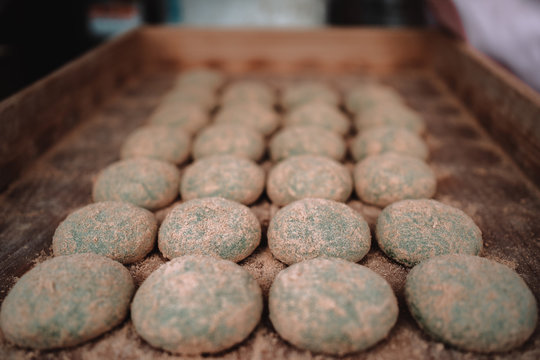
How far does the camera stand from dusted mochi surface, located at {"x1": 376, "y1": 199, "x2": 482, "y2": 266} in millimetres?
1499

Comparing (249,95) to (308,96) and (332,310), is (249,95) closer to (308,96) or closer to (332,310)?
(308,96)

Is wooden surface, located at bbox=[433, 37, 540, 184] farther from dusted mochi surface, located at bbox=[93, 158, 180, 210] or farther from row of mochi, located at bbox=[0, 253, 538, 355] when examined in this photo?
dusted mochi surface, located at bbox=[93, 158, 180, 210]

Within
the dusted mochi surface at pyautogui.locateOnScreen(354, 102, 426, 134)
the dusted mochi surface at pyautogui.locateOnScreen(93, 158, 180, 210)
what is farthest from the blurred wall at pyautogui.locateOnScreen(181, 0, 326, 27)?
the dusted mochi surface at pyautogui.locateOnScreen(93, 158, 180, 210)

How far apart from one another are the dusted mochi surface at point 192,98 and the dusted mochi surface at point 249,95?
109 mm

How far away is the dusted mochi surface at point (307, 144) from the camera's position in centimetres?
215

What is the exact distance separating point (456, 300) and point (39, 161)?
2.17m

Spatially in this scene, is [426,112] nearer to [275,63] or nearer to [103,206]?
[275,63]

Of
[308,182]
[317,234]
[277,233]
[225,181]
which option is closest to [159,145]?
[225,181]

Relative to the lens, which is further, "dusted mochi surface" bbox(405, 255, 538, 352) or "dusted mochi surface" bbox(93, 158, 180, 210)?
"dusted mochi surface" bbox(93, 158, 180, 210)

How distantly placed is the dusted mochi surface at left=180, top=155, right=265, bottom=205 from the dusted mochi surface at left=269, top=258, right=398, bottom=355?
0.63 meters

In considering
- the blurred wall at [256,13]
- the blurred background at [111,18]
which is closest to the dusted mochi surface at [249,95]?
the blurred background at [111,18]

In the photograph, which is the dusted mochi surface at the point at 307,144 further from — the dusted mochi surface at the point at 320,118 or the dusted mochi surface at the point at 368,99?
the dusted mochi surface at the point at 368,99

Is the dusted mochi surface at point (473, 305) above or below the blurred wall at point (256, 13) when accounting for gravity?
below

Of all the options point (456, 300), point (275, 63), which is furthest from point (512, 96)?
point (275, 63)
